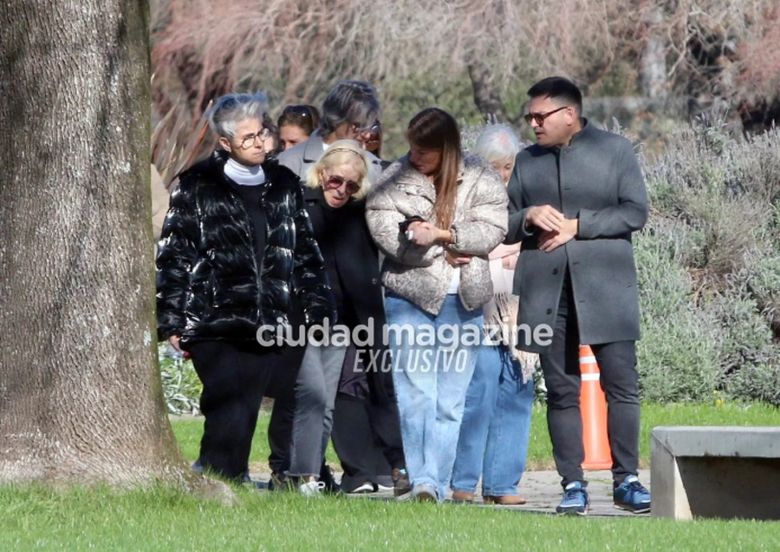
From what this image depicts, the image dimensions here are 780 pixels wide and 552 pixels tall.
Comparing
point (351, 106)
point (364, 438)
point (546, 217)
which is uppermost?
point (351, 106)

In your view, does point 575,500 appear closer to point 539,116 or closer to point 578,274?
point 578,274

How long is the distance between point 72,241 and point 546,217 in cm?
229

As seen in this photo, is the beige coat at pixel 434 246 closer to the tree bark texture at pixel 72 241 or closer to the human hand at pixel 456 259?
the human hand at pixel 456 259

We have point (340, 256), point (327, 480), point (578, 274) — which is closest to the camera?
point (578, 274)

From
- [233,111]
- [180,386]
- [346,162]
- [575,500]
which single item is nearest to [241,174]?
[233,111]

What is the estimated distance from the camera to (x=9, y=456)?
25.2ft

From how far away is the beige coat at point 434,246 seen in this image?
28.4ft

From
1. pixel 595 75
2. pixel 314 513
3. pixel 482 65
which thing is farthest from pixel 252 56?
pixel 314 513

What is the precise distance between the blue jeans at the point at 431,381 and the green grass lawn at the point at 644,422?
2181 mm

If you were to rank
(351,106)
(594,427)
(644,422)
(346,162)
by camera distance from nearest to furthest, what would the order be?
(346,162) < (351,106) < (594,427) < (644,422)

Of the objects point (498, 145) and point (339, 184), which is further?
point (498, 145)

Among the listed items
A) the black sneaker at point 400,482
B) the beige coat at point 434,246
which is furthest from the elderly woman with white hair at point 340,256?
the black sneaker at point 400,482

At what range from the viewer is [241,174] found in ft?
27.8

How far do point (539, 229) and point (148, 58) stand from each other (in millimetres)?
2125
